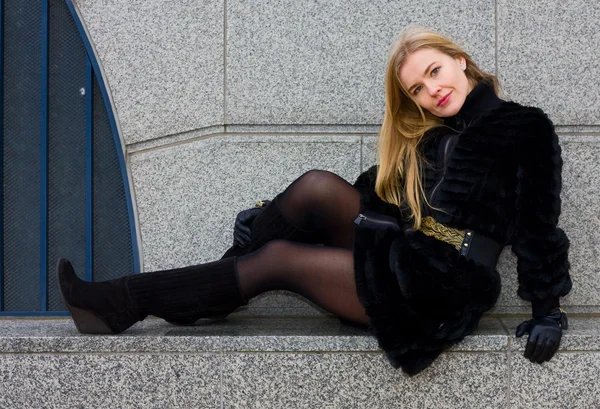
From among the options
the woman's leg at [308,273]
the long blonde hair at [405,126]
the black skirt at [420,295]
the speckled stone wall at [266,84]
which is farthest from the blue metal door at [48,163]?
the black skirt at [420,295]

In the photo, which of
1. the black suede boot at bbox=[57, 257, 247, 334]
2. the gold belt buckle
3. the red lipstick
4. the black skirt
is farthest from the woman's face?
the black suede boot at bbox=[57, 257, 247, 334]

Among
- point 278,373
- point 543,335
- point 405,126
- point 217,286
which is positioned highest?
point 405,126

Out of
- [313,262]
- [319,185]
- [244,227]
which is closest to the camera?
[313,262]

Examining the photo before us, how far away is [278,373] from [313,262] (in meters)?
0.51

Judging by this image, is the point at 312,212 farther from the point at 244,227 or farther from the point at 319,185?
the point at 244,227

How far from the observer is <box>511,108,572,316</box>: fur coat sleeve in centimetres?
290

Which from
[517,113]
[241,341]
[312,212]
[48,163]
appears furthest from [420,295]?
[48,163]

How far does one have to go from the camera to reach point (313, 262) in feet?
10.1

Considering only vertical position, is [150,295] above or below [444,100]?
below

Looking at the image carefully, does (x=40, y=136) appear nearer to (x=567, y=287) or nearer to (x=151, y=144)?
(x=151, y=144)

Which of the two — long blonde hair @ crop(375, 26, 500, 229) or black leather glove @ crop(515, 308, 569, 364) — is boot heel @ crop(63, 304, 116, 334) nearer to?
long blonde hair @ crop(375, 26, 500, 229)

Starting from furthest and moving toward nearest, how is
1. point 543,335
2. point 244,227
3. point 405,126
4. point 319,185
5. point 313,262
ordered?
point 244,227
point 405,126
point 319,185
point 313,262
point 543,335

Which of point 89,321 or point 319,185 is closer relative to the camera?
point 89,321

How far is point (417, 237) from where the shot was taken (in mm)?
2986
